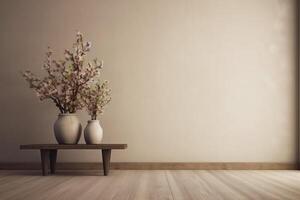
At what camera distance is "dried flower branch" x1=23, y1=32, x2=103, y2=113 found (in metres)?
3.52

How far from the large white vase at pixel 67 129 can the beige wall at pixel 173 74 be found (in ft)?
1.26

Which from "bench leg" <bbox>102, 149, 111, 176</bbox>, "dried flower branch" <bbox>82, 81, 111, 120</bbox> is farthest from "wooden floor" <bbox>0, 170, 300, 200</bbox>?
"dried flower branch" <bbox>82, 81, 111, 120</bbox>

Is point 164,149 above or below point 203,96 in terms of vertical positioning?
below

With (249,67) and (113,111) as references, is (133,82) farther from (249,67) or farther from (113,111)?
(249,67)

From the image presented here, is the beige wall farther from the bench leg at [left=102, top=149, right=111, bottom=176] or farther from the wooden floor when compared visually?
the bench leg at [left=102, top=149, right=111, bottom=176]

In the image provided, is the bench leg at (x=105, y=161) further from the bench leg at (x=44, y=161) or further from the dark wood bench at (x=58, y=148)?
the bench leg at (x=44, y=161)

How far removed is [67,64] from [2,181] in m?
1.25

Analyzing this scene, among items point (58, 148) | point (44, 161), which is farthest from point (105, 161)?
point (44, 161)

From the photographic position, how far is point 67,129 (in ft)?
11.4

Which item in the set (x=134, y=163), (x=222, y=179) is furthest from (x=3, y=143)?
(x=222, y=179)

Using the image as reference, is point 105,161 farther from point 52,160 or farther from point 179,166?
point 179,166

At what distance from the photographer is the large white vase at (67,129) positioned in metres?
3.47

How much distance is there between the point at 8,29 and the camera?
397cm

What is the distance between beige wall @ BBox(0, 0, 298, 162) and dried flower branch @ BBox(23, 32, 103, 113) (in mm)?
328
